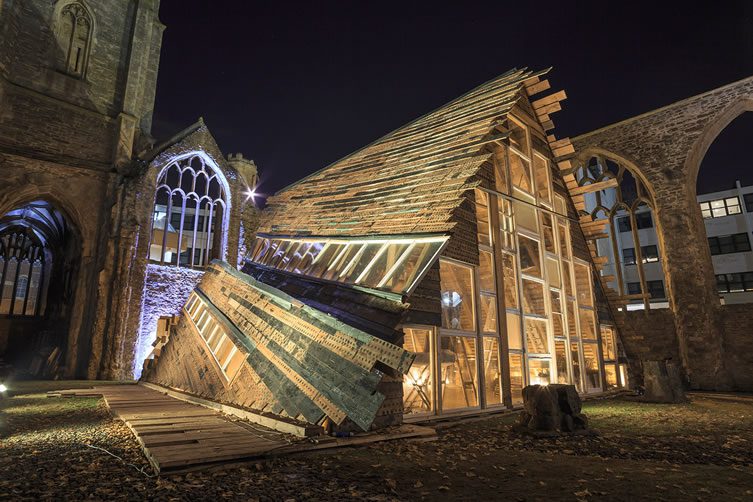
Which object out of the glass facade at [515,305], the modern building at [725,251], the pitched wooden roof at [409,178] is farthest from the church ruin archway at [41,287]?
the modern building at [725,251]

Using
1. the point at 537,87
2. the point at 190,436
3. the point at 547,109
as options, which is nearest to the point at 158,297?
the point at 190,436

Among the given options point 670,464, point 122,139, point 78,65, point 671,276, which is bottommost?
point 670,464

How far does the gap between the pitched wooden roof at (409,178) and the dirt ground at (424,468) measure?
4.50m

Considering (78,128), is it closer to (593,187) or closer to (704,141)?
(593,187)

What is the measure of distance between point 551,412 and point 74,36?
22553 millimetres

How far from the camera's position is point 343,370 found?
21.2 ft

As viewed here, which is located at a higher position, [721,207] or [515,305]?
[721,207]

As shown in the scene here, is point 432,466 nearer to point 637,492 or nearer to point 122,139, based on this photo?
point 637,492

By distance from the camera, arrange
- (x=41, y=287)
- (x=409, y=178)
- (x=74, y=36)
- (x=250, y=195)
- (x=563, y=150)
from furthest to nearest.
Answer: (x=41, y=287), (x=250, y=195), (x=74, y=36), (x=563, y=150), (x=409, y=178)

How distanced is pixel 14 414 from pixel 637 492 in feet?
34.1

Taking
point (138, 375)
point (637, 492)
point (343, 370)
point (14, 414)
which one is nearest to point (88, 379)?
point (138, 375)

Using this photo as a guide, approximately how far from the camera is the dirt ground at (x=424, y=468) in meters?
3.92

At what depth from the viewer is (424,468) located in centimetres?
486

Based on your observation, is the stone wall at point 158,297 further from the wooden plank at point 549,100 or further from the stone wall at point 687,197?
the stone wall at point 687,197
